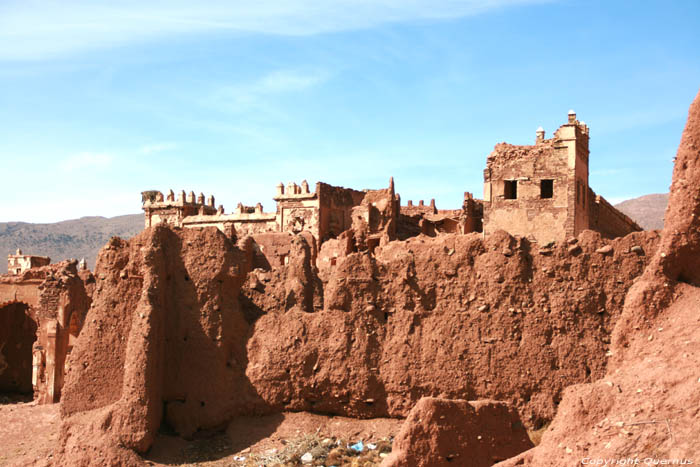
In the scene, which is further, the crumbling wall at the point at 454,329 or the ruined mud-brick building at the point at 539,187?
the ruined mud-brick building at the point at 539,187

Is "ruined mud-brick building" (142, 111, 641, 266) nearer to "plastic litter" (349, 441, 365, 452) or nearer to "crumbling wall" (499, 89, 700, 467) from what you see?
"plastic litter" (349, 441, 365, 452)

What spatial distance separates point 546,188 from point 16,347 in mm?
14138

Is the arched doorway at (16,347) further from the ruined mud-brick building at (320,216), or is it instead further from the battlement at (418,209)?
the battlement at (418,209)

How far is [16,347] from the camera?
72.6 feet

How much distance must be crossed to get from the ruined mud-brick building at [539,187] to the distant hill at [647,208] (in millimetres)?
67691

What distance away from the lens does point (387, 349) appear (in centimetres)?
1149

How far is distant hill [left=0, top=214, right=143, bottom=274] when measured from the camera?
103062mm

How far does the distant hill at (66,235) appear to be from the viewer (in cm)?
10306

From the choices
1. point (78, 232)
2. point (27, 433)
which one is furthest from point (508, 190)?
point (78, 232)

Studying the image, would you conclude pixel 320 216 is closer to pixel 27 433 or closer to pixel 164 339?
pixel 27 433

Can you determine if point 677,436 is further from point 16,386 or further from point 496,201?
point 16,386

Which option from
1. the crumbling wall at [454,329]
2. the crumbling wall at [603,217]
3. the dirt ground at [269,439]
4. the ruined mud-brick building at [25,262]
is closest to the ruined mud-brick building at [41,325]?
the dirt ground at [269,439]

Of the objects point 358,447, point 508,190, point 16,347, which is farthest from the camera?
point 16,347

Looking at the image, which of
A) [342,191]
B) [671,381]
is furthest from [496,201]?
[671,381]
